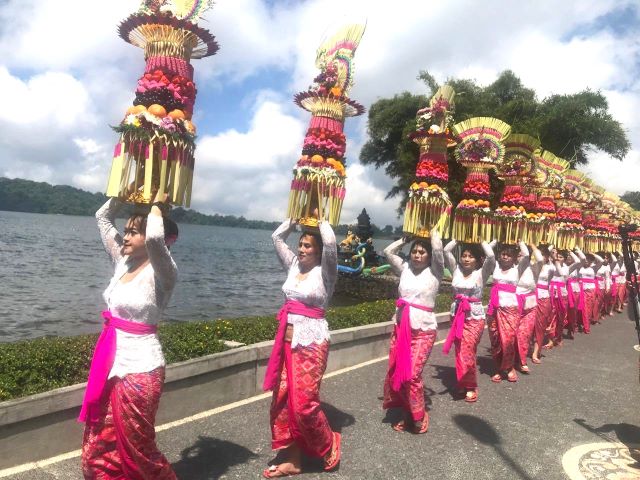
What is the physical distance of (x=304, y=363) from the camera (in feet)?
12.7

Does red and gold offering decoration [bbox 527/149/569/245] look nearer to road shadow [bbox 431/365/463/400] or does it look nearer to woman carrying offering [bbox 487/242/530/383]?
woman carrying offering [bbox 487/242/530/383]

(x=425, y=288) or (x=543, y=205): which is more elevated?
(x=543, y=205)

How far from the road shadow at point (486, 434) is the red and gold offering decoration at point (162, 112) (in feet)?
11.0

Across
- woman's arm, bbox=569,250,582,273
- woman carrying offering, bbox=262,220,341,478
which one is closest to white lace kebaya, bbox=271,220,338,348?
woman carrying offering, bbox=262,220,341,478

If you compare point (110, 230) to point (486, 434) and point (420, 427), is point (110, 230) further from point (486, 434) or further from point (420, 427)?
point (486, 434)

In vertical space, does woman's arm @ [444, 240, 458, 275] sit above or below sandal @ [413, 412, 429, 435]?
above

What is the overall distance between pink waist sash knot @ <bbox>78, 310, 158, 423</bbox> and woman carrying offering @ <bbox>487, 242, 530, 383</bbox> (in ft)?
18.1

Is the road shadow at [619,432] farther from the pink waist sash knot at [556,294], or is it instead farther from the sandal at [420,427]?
the pink waist sash knot at [556,294]

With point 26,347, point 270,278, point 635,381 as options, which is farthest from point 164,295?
point 270,278

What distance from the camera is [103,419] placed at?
2891mm

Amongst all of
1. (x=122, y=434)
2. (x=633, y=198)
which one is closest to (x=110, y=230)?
(x=122, y=434)

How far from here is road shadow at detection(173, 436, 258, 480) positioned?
3.70 meters

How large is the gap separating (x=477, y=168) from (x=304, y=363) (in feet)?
13.1

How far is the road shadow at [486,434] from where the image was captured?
13.7ft
